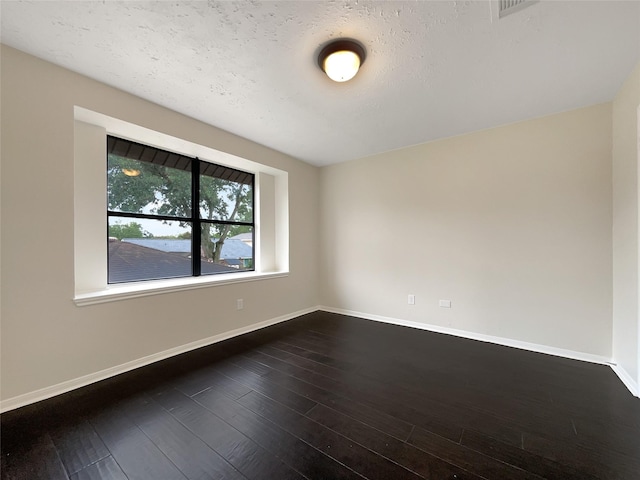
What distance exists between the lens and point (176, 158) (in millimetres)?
3227

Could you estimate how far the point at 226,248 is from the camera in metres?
3.78

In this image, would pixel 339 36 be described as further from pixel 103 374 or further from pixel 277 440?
pixel 103 374

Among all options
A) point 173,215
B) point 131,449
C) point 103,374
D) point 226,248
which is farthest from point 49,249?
point 226,248

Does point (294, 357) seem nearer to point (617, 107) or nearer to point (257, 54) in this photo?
point (257, 54)

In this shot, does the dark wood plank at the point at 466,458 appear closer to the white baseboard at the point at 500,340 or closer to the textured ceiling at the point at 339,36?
the white baseboard at the point at 500,340

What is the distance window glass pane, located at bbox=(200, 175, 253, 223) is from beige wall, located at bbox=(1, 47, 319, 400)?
1.01 m

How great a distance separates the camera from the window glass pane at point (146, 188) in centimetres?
274

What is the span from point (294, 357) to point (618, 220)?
3283 mm

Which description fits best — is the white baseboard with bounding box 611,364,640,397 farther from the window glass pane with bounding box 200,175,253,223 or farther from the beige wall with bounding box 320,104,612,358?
the window glass pane with bounding box 200,175,253,223

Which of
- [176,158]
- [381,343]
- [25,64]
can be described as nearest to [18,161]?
[25,64]

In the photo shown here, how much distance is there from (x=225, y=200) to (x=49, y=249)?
2020 millimetres

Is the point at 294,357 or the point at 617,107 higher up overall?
the point at 617,107

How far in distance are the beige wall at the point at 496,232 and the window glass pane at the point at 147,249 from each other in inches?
95.7

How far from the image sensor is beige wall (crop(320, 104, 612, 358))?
2.57 meters
